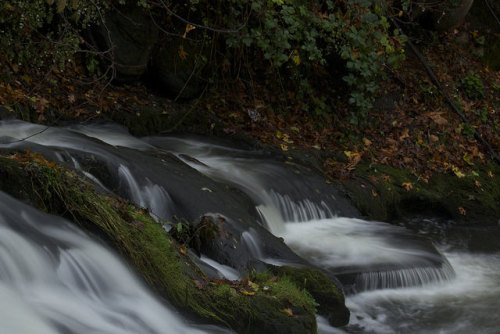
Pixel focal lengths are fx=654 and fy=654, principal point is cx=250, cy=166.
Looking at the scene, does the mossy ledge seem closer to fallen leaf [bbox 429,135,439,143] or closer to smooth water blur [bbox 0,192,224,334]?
smooth water blur [bbox 0,192,224,334]

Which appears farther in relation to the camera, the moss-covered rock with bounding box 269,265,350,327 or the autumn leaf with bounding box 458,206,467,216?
the autumn leaf with bounding box 458,206,467,216

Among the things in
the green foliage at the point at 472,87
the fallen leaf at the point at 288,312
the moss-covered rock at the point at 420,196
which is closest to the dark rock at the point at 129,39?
the moss-covered rock at the point at 420,196

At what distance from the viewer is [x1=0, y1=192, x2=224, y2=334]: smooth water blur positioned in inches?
136

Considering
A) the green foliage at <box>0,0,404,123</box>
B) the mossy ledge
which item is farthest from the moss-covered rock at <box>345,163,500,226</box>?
the mossy ledge

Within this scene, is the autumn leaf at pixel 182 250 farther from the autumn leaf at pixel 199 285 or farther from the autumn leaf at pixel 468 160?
the autumn leaf at pixel 468 160

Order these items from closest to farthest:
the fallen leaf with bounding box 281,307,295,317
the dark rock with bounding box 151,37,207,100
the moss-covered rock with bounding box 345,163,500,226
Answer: the fallen leaf with bounding box 281,307,295,317 < the moss-covered rock with bounding box 345,163,500,226 < the dark rock with bounding box 151,37,207,100

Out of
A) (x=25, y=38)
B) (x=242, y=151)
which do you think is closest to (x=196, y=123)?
(x=242, y=151)

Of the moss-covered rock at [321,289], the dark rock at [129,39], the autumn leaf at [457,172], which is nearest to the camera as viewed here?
the moss-covered rock at [321,289]

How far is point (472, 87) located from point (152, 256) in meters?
10.5

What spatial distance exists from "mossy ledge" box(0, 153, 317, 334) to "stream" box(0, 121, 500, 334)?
0.35 feet

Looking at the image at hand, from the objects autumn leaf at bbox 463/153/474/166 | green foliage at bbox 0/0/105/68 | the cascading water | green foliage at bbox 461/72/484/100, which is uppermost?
green foliage at bbox 461/72/484/100

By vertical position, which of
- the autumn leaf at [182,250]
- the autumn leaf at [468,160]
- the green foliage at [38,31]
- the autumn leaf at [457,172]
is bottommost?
the autumn leaf at [182,250]

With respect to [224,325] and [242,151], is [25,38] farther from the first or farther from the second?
[224,325]

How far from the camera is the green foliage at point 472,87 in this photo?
1321 cm
